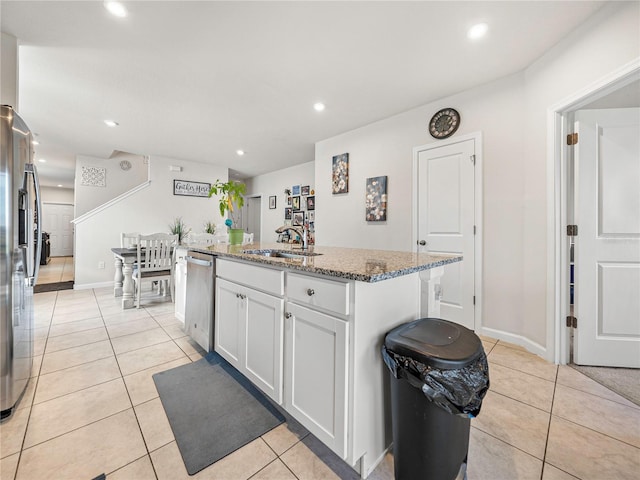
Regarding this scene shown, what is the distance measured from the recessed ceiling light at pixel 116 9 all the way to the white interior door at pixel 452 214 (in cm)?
278

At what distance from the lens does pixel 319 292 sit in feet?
3.70

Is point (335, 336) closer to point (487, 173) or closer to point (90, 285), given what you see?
point (487, 173)

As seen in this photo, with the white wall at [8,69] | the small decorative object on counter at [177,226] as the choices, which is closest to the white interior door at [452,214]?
the white wall at [8,69]

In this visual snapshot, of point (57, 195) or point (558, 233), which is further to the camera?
point (57, 195)

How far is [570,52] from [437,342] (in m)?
2.40

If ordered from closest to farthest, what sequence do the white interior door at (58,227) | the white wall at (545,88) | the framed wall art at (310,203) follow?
the white wall at (545,88)
the framed wall art at (310,203)
the white interior door at (58,227)

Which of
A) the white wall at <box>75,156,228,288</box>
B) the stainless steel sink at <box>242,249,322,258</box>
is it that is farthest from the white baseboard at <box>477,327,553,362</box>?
the white wall at <box>75,156,228,288</box>

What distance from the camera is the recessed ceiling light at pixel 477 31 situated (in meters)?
1.81

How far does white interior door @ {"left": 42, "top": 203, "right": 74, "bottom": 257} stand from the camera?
29.4 ft

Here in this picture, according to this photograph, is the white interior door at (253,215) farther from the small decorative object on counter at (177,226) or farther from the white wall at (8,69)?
the white wall at (8,69)

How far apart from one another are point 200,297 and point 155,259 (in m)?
1.91

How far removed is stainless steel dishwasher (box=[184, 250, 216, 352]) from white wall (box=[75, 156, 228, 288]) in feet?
12.0

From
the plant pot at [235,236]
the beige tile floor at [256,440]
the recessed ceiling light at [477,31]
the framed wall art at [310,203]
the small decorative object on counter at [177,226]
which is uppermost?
the recessed ceiling light at [477,31]

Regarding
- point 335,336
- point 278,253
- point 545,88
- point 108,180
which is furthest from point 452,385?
point 108,180
